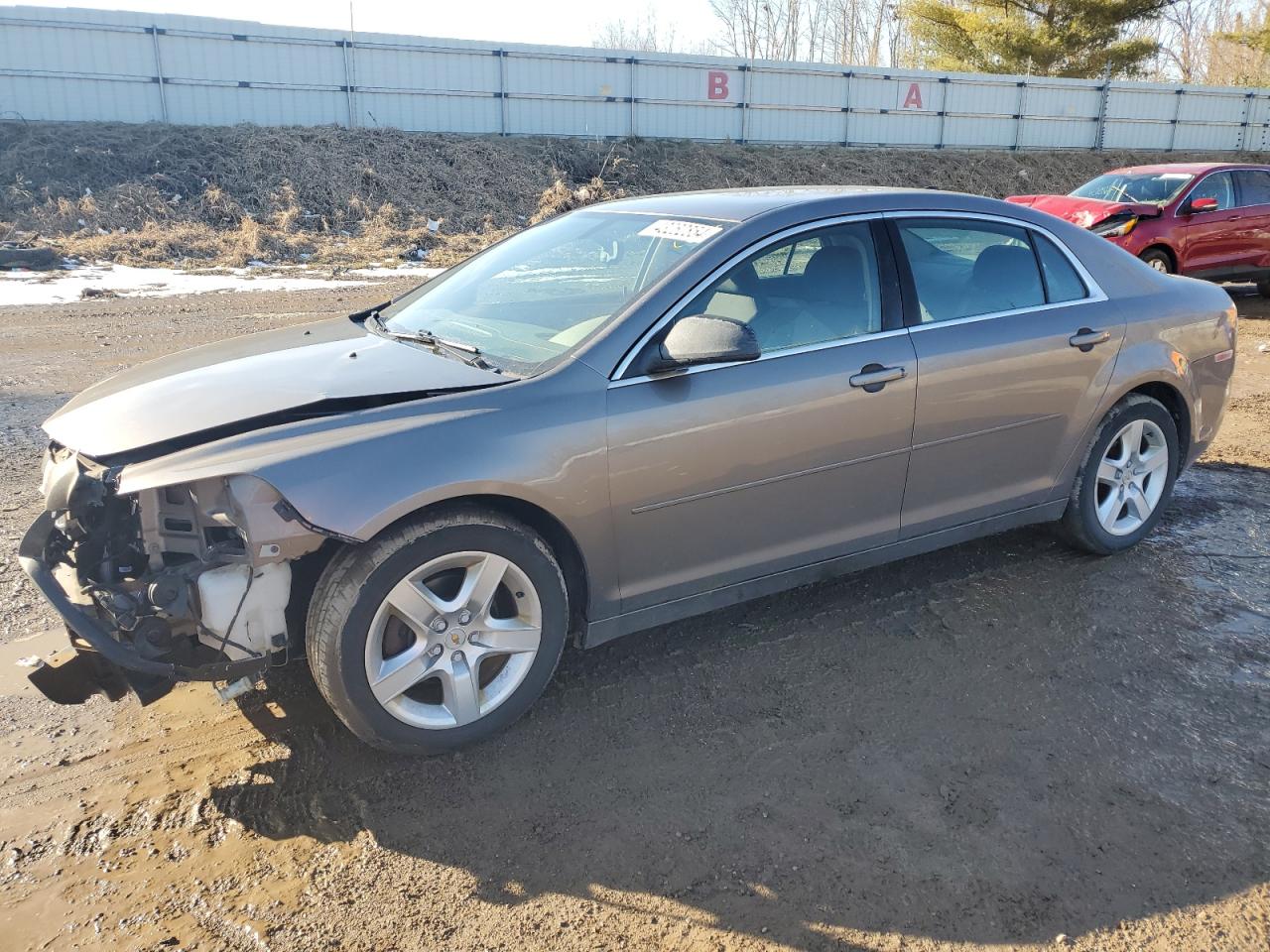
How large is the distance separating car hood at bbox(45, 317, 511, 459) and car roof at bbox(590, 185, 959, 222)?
1.20 metres

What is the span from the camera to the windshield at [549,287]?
11.9ft

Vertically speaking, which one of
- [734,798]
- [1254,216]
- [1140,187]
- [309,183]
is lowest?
[734,798]

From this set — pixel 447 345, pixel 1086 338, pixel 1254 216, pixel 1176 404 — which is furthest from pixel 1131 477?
pixel 1254 216

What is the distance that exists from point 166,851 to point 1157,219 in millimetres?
12767

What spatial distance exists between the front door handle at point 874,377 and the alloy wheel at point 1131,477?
4.91ft

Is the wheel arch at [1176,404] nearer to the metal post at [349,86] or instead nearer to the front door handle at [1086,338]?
the front door handle at [1086,338]

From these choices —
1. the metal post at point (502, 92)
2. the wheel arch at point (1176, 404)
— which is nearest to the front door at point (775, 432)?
the wheel arch at point (1176, 404)

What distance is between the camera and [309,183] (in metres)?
20.7

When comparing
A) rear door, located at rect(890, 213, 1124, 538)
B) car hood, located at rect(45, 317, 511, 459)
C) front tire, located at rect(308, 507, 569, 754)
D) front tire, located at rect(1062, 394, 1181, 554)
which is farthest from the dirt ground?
car hood, located at rect(45, 317, 511, 459)

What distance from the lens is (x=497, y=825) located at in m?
2.93

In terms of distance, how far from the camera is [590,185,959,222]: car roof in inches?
155

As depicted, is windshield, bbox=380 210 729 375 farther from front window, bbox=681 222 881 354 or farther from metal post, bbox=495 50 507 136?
metal post, bbox=495 50 507 136

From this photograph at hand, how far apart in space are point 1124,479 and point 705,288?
99.4 inches

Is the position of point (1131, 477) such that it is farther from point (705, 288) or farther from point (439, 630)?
point (439, 630)
